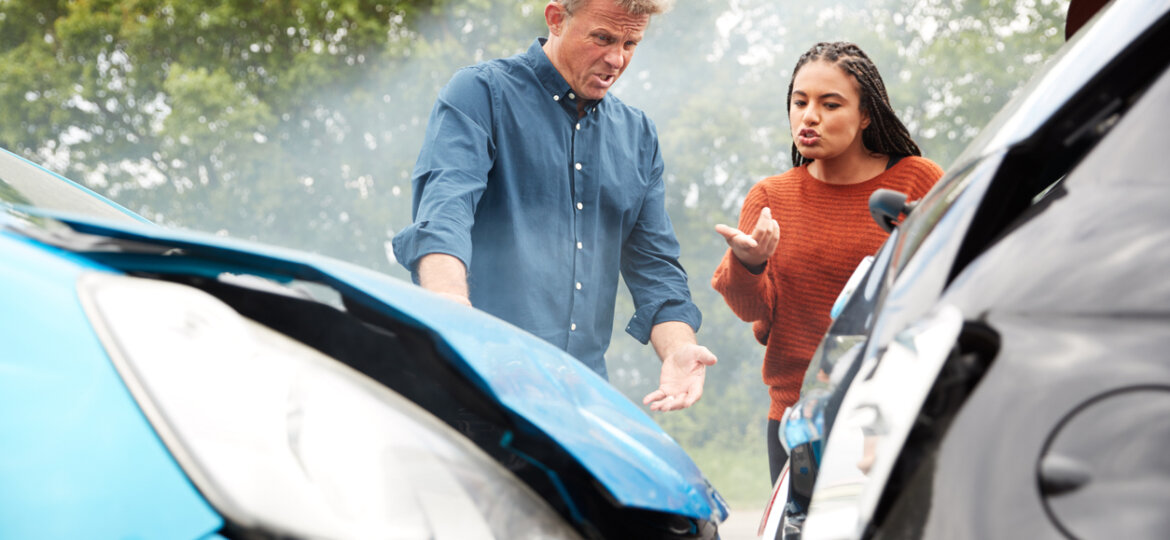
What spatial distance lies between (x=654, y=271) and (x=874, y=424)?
1629 mm

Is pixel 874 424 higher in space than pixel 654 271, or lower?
lower

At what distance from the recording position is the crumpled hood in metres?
0.97

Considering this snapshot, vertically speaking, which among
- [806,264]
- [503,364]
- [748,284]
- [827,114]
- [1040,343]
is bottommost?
[503,364]

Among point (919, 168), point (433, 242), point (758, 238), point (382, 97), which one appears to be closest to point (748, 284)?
point (758, 238)

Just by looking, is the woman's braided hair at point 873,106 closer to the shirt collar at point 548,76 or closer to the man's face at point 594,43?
the man's face at point 594,43

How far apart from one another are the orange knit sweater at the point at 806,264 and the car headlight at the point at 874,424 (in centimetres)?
117

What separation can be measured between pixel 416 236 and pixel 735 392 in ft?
43.3

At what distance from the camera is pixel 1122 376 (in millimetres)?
702

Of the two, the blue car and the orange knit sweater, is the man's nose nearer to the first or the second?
the orange knit sweater

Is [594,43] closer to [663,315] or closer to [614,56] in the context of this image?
[614,56]

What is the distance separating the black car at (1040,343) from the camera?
0.69 metres

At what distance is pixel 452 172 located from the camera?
2061 mm

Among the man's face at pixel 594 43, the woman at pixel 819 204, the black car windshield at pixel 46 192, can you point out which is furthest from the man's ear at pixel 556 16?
the black car windshield at pixel 46 192

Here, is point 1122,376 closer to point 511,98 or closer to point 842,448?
point 842,448
